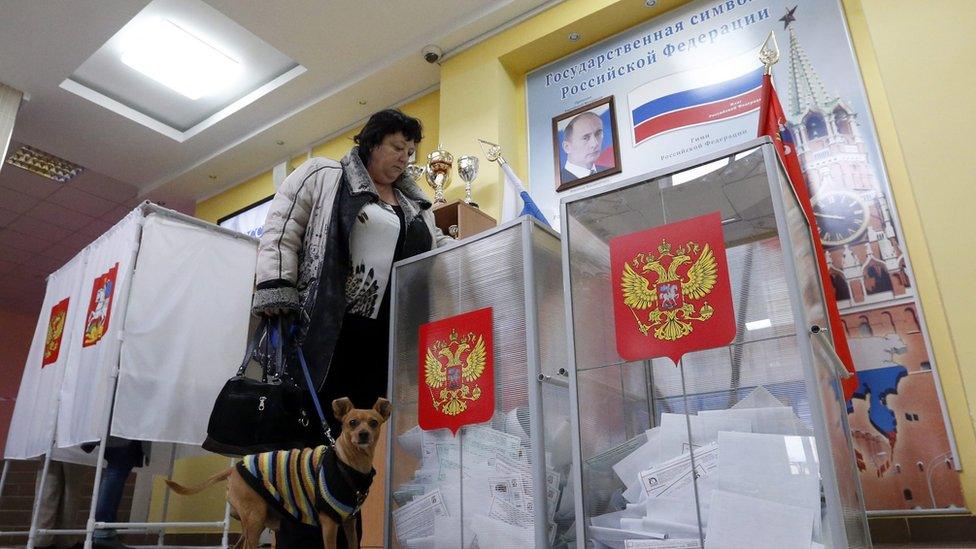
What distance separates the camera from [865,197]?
8.47ft

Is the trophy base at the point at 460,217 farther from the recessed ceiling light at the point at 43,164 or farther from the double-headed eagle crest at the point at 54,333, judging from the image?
the recessed ceiling light at the point at 43,164

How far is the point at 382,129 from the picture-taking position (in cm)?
198

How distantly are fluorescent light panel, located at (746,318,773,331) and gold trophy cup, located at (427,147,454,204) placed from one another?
2.61 metres

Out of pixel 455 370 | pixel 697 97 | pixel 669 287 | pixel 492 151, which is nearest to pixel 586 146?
pixel 492 151

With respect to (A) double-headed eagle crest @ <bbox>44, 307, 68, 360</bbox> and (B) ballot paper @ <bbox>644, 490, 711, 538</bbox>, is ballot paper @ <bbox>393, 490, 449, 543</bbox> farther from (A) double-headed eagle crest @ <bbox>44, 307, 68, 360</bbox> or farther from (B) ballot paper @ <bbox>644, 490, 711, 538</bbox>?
(A) double-headed eagle crest @ <bbox>44, 307, 68, 360</bbox>

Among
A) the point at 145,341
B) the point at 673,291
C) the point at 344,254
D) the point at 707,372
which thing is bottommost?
the point at 707,372

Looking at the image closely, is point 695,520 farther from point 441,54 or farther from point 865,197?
point 441,54

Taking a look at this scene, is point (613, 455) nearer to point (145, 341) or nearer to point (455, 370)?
point (455, 370)

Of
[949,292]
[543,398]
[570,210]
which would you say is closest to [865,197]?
[949,292]

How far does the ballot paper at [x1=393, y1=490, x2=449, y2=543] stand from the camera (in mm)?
1602

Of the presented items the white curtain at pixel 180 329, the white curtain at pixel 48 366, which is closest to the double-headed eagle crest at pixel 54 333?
the white curtain at pixel 48 366

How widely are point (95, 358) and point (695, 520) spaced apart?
2.47m

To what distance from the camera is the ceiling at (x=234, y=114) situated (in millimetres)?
3924

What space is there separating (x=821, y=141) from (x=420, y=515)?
2241 mm
